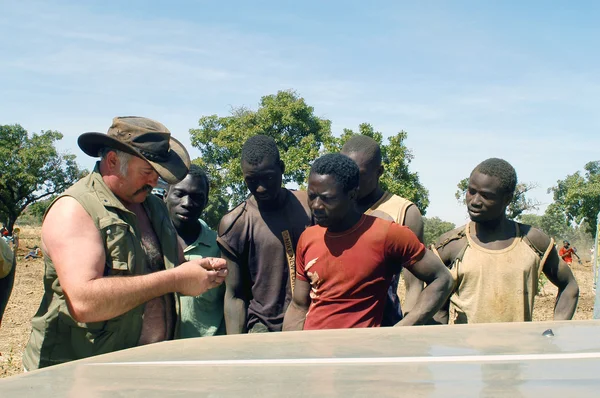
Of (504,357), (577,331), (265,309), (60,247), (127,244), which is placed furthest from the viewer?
(265,309)

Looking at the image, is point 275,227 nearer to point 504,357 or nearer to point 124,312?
point 124,312

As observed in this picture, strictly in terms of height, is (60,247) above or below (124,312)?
above

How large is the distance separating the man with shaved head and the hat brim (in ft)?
3.52

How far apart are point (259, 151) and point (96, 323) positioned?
1.41 m

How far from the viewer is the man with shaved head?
3.57 meters

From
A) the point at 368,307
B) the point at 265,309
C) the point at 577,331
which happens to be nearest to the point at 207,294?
the point at 265,309

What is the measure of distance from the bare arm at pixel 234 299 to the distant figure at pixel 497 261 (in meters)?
1.13

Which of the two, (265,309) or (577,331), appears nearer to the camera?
(577,331)

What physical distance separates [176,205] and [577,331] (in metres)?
2.89

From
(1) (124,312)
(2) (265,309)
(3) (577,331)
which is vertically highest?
(3) (577,331)

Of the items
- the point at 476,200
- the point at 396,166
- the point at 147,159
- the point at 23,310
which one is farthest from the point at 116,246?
the point at 396,166

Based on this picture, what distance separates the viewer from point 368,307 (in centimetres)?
304

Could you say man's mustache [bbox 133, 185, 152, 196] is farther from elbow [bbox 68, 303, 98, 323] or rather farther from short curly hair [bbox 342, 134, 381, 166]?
short curly hair [bbox 342, 134, 381, 166]

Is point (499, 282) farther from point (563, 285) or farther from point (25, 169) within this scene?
point (25, 169)
